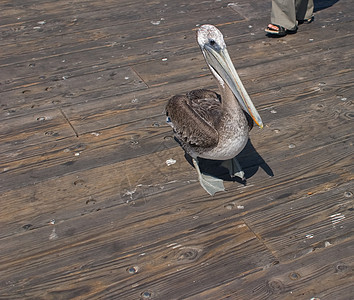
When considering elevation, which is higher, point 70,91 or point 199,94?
point 199,94

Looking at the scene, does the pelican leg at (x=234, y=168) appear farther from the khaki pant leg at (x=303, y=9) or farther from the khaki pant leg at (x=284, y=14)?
the khaki pant leg at (x=303, y=9)

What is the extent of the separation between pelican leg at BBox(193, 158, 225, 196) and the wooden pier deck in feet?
0.19

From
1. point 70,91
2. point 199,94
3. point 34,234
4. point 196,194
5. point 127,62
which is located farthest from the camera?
point 127,62

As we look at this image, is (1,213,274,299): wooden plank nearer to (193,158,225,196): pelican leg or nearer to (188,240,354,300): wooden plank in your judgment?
(188,240,354,300): wooden plank

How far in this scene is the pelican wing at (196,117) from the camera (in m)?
3.21

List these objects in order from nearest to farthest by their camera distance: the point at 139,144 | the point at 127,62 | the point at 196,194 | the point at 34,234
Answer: the point at 34,234 → the point at 196,194 → the point at 139,144 → the point at 127,62

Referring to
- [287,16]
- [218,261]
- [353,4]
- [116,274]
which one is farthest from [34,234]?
[353,4]

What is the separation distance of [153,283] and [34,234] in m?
0.80

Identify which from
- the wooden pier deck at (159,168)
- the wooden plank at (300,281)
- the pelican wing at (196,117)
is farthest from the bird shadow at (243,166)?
the wooden plank at (300,281)

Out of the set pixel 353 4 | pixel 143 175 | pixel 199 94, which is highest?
pixel 199 94

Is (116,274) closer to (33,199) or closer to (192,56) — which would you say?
(33,199)

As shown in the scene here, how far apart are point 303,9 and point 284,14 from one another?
13.7 inches

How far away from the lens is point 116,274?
2.84 metres

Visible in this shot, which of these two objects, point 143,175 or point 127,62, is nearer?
point 143,175
